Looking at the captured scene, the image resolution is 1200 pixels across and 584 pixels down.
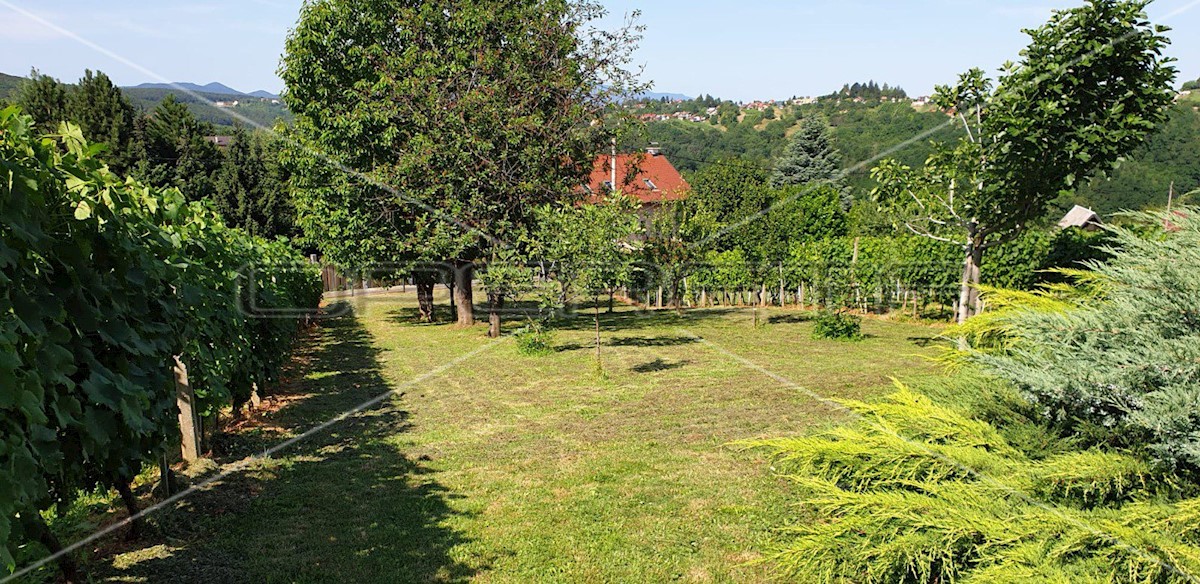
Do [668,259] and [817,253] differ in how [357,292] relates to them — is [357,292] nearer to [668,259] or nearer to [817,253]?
[668,259]

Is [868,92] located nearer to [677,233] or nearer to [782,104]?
[782,104]

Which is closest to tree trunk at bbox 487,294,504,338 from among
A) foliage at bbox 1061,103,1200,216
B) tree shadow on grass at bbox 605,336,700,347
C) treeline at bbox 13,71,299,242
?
tree shadow on grass at bbox 605,336,700,347

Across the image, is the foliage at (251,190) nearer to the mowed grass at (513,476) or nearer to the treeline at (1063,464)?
the mowed grass at (513,476)

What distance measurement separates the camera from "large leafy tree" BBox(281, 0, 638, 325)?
1673 cm

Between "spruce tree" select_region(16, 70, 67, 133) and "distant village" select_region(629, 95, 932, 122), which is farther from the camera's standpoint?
"distant village" select_region(629, 95, 932, 122)

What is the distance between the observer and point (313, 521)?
567 cm

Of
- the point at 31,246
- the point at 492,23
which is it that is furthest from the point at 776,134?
the point at 31,246

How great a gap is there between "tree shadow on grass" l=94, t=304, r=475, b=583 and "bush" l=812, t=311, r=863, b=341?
36.0 ft

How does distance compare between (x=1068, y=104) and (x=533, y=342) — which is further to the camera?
(x=533, y=342)

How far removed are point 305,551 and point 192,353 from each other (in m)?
2.13

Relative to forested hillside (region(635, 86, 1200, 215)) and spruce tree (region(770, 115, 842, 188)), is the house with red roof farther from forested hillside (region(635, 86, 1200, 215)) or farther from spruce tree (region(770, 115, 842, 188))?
spruce tree (region(770, 115, 842, 188))

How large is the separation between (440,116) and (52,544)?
14.3 metres

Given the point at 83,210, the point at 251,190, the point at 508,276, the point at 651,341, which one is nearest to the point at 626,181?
the point at 651,341

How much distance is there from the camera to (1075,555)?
2.69m
